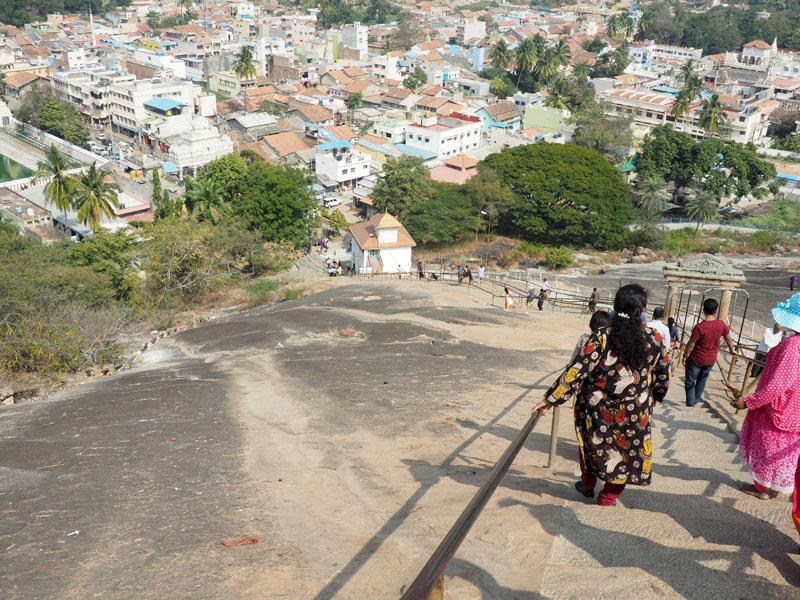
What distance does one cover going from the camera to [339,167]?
4909cm

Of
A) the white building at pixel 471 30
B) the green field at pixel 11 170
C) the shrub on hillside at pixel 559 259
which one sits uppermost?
the white building at pixel 471 30

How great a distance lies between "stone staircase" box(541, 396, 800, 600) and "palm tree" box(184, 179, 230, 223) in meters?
32.4

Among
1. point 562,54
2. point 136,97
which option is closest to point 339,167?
point 136,97

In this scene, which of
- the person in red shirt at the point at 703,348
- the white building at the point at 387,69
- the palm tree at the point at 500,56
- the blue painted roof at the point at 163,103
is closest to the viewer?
the person in red shirt at the point at 703,348

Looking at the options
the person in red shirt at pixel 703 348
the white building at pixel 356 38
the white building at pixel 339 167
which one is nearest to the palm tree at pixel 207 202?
the white building at pixel 339 167

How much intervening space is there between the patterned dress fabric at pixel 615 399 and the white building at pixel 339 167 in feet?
148

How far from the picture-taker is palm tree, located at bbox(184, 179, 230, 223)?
3566cm

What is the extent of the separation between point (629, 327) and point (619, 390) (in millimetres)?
482

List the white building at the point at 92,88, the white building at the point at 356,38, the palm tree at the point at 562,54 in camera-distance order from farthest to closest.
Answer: the white building at the point at 356,38
the palm tree at the point at 562,54
the white building at the point at 92,88

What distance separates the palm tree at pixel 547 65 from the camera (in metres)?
79.1

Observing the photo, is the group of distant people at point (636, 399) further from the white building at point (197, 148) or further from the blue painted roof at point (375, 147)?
the white building at point (197, 148)

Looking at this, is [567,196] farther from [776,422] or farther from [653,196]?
[776,422]

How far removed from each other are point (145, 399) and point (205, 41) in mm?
87524

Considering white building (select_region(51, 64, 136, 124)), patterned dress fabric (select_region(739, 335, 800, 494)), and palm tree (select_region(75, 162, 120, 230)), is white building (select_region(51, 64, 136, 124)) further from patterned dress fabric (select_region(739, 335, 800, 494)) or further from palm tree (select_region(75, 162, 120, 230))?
patterned dress fabric (select_region(739, 335, 800, 494))
